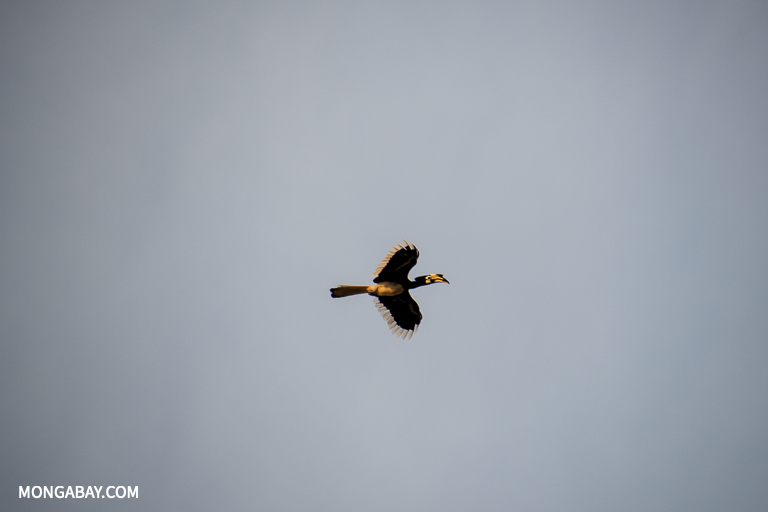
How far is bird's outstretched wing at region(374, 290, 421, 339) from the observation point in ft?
52.5

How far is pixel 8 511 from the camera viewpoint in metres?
35.6

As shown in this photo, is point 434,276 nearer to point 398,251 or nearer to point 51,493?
point 398,251

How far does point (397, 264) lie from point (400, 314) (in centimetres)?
204

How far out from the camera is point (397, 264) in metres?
15.0

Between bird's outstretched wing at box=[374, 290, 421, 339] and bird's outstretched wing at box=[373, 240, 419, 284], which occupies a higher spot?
bird's outstretched wing at box=[373, 240, 419, 284]

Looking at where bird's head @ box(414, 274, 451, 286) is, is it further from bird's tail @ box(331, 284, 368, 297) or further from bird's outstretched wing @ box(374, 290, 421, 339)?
bird's tail @ box(331, 284, 368, 297)

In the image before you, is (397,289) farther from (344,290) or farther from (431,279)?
(344,290)

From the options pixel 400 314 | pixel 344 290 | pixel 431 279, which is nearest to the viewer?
pixel 344 290

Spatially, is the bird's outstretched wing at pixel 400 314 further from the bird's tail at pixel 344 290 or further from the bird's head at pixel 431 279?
the bird's tail at pixel 344 290

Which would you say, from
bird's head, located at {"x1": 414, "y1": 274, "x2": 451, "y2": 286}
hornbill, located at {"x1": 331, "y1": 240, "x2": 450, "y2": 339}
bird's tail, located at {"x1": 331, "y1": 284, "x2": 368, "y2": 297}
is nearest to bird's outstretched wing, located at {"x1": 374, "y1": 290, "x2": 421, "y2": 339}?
hornbill, located at {"x1": 331, "y1": 240, "x2": 450, "y2": 339}

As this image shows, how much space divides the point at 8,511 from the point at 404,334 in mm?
38136

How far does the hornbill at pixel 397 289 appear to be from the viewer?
14.8 metres

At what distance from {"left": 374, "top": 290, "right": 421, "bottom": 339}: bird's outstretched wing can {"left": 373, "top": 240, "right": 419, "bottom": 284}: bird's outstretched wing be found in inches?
38.2

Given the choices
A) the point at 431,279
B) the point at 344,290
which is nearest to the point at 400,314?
the point at 431,279
